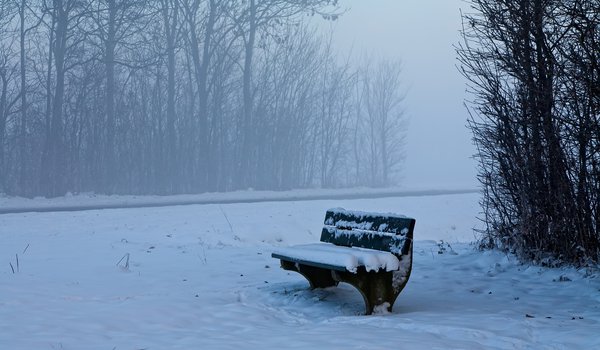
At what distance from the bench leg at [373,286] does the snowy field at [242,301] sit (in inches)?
8.6

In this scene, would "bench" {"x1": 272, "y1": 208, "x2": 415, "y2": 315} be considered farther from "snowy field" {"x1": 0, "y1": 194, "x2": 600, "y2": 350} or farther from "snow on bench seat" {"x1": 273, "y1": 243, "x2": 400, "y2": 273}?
"snowy field" {"x1": 0, "y1": 194, "x2": 600, "y2": 350}

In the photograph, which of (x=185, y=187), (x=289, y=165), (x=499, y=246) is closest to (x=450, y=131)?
(x=289, y=165)

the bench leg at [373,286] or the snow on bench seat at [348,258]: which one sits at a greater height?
the snow on bench seat at [348,258]

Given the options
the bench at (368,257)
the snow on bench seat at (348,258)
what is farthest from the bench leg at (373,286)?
the snow on bench seat at (348,258)

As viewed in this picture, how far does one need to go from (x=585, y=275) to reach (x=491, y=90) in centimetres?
260

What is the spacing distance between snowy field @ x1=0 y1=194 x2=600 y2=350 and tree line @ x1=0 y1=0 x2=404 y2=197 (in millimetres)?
18363

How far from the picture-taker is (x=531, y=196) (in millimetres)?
8844

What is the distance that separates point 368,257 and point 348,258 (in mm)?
204

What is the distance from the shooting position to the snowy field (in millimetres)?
5402

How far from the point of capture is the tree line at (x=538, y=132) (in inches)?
314

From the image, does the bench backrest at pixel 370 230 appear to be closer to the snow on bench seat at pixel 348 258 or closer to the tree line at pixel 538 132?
the snow on bench seat at pixel 348 258

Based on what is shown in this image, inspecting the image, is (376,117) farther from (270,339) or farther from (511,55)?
(270,339)

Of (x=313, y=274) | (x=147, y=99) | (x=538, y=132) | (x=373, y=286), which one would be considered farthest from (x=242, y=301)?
(x=147, y=99)

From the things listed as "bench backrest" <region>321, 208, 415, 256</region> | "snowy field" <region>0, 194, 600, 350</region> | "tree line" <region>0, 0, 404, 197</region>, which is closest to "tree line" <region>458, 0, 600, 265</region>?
"snowy field" <region>0, 194, 600, 350</region>
